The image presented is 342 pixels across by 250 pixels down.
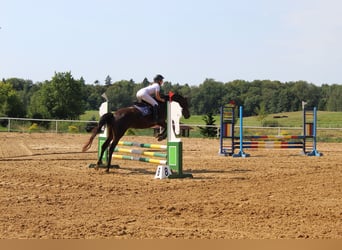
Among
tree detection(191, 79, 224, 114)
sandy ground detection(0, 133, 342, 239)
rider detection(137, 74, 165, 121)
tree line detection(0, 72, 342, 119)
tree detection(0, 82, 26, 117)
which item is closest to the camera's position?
sandy ground detection(0, 133, 342, 239)

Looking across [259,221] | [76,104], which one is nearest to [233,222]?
[259,221]

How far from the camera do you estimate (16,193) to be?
739 centimetres

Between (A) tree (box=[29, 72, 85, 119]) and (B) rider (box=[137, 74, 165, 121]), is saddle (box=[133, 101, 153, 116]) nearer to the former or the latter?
(B) rider (box=[137, 74, 165, 121])

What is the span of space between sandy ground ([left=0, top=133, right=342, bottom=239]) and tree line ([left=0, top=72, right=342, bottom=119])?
155 ft

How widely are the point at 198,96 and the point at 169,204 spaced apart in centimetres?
7681

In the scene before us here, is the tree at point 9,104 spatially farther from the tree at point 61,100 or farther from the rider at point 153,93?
the rider at point 153,93

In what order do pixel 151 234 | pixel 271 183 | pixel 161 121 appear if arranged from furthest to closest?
pixel 161 121 < pixel 271 183 < pixel 151 234

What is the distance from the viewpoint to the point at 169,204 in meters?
6.53

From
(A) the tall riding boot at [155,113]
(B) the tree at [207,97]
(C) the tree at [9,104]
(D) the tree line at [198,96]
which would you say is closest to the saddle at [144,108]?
(A) the tall riding boot at [155,113]

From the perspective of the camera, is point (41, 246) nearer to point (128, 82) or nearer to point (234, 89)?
point (234, 89)

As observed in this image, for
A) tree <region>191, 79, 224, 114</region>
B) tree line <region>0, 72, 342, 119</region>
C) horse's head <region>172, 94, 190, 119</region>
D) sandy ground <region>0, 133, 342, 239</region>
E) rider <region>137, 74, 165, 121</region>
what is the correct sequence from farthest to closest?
1. tree <region>191, 79, 224, 114</region>
2. tree line <region>0, 72, 342, 119</region>
3. horse's head <region>172, 94, 190, 119</region>
4. rider <region>137, 74, 165, 121</region>
5. sandy ground <region>0, 133, 342, 239</region>

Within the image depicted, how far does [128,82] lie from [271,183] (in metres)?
91.9

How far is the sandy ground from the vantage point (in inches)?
191

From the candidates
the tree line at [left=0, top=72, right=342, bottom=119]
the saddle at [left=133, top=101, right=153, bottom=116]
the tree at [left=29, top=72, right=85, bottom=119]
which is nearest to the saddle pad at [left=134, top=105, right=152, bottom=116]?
the saddle at [left=133, top=101, right=153, bottom=116]
